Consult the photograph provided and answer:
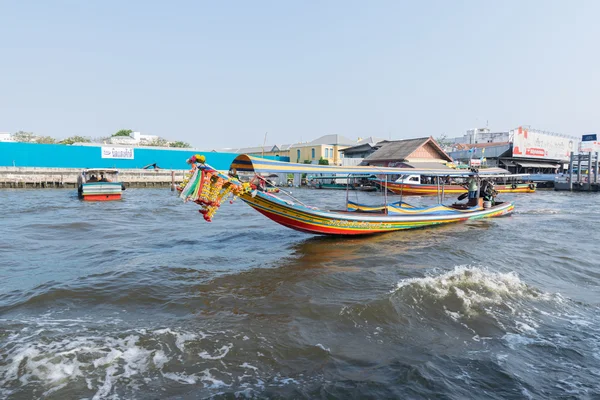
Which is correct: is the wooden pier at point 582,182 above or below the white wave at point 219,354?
above

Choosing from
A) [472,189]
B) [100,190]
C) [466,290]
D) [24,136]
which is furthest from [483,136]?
[24,136]

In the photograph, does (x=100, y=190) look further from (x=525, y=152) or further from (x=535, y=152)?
(x=535, y=152)

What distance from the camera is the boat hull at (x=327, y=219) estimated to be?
9.05 m

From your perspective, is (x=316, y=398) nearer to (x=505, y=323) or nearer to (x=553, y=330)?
(x=505, y=323)

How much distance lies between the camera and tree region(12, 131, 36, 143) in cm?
5078

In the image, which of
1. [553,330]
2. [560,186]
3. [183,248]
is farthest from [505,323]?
[560,186]

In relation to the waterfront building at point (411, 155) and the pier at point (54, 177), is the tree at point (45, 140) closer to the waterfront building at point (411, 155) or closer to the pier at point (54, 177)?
the pier at point (54, 177)

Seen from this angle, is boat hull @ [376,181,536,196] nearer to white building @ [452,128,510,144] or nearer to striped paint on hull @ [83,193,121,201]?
striped paint on hull @ [83,193,121,201]

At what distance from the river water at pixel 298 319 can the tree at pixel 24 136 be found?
50.9 m

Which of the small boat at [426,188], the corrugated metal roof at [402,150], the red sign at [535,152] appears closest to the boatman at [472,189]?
the small boat at [426,188]

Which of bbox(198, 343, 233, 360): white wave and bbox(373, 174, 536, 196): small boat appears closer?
bbox(198, 343, 233, 360): white wave

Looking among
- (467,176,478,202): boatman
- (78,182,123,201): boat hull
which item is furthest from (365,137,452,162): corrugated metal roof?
(78,182,123,201): boat hull

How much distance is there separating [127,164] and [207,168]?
32382mm

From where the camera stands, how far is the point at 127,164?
119 feet
